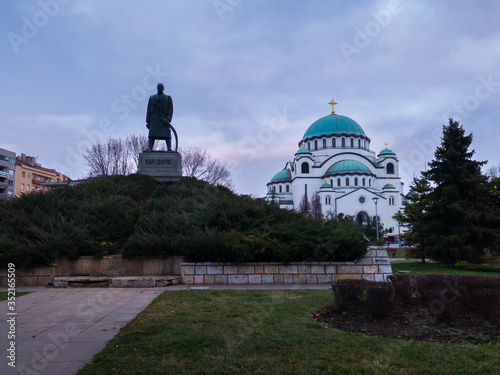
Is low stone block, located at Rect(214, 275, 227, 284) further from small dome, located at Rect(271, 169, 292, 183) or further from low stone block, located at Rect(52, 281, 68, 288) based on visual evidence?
small dome, located at Rect(271, 169, 292, 183)

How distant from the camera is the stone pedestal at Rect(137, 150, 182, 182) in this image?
15961 millimetres

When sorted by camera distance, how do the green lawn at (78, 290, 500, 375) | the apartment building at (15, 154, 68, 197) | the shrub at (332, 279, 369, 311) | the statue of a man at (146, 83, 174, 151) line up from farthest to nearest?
the apartment building at (15, 154, 68, 197)
the statue of a man at (146, 83, 174, 151)
the shrub at (332, 279, 369, 311)
the green lawn at (78, 290, 500, 375)


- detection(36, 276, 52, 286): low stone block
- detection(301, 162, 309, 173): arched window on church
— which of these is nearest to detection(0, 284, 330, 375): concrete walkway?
detection(36, 276, 52, 286): low stone block

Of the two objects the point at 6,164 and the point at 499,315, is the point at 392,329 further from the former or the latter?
the point at 6,164

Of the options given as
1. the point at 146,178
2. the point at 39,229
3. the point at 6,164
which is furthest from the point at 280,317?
the point at 6,164

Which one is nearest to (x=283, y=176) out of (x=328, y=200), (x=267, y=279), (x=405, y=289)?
(x=328, y=200)

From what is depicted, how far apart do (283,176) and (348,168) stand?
50.3 feet

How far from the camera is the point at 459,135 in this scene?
61.7 feet

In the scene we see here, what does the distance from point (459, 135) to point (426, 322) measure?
16369 millimetres

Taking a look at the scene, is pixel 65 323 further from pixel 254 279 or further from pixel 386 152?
pixel 386 152

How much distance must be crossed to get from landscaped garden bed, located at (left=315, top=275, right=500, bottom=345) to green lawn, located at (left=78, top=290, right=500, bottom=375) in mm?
434

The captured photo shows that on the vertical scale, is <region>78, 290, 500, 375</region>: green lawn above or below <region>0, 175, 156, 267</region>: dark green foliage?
below

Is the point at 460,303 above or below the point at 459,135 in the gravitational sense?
below

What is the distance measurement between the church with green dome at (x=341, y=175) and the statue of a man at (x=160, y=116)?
1804 inches
